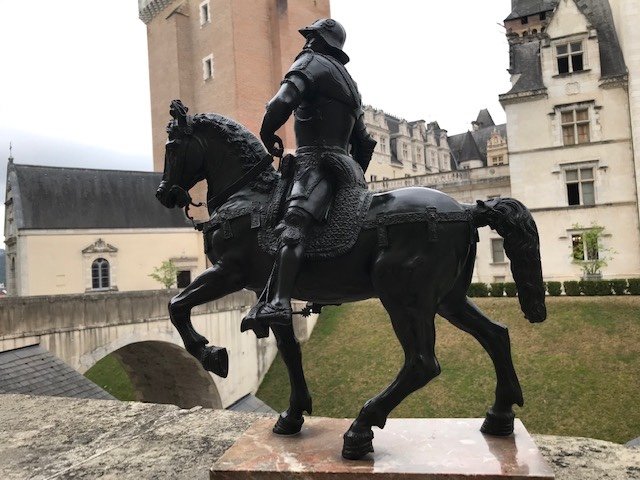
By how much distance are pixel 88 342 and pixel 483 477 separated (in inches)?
613

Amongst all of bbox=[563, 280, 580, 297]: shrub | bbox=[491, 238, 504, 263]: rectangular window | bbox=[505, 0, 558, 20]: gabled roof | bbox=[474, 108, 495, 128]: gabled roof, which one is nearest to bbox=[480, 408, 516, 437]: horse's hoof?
bbox=[563, 280, 580, 297]: shrub

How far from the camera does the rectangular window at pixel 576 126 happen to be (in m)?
27.3

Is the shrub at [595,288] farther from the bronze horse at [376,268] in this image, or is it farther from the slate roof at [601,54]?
the bronze horse at [376,268]

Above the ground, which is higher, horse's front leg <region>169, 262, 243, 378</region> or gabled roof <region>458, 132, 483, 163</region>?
gabled roof <region>458, 132, 483, 163</region>

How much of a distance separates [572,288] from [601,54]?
45.3 feet

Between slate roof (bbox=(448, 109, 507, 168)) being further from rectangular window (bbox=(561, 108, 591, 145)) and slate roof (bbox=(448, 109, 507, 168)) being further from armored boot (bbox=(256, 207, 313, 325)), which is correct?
armored boot (bbox=(256, 207, 313, 325))

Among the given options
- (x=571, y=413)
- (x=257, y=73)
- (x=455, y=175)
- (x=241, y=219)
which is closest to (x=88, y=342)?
(x=241, y=219)

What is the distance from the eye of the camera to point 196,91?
4384cm

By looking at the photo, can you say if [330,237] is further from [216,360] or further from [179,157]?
[179,157]

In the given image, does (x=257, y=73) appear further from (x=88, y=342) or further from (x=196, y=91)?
(x=88, y=342)

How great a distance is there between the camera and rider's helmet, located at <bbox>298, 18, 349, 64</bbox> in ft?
12.8

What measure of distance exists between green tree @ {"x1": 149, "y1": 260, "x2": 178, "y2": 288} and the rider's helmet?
110 feet

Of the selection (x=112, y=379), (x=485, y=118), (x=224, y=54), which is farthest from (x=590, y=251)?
(x=485, y=118)

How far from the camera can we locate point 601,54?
1086 inches
